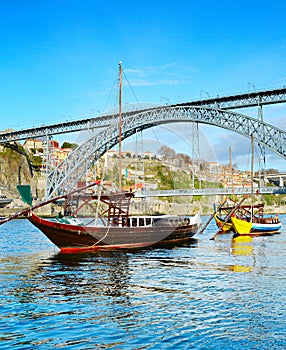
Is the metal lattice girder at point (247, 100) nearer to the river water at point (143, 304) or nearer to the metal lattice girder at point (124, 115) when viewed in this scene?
the metal lattice girder at point (124, 115)

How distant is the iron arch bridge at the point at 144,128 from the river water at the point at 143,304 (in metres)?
31.2

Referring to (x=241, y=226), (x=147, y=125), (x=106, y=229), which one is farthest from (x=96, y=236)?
→ (x=147, y=125)

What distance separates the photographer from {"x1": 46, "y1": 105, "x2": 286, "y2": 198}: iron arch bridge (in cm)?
5184

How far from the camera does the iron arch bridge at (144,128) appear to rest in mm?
51844

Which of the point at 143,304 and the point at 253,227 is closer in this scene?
the point at 143,304

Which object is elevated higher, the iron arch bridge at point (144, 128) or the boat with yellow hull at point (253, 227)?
the iron arch bridge at point (144, 128)

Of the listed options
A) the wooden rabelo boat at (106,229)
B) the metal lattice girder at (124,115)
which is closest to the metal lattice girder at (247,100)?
the metal lattice girder at (124,115)

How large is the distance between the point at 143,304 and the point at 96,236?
1237cm

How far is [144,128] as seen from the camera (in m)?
61.8

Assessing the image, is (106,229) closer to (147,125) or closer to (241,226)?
(241,226)

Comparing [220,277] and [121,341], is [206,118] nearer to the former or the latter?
[220,277]

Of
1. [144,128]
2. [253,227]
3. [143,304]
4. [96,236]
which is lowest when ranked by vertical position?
[253,227]

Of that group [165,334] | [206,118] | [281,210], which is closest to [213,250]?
[165,334]

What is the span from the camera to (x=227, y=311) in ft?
33.6
